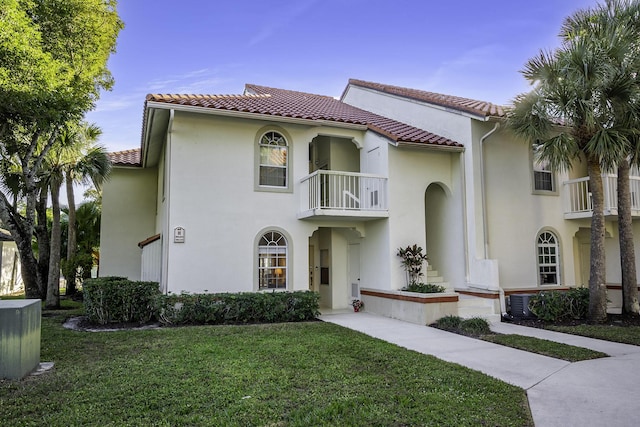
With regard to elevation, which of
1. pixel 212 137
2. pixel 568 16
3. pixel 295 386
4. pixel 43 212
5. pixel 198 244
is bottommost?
pixel 295 386

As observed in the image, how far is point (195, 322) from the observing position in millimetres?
A: 11359

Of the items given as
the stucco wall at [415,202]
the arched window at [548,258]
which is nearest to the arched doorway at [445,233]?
the stucco wall at [415,202]

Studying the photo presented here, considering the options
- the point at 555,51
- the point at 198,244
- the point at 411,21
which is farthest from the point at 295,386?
the point at 411,21

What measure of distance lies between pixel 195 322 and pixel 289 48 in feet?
33.3

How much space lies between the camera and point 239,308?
37.9ft

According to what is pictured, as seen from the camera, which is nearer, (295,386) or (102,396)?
(102,396)

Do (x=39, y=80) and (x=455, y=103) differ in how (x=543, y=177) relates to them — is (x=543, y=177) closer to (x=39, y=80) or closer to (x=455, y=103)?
(x=455, y=103)

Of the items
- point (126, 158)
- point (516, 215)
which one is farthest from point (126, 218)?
point (516, 215)

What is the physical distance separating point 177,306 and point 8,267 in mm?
18552

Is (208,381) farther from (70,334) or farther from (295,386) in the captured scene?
(70,334)

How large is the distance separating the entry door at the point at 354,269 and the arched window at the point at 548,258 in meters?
6.10

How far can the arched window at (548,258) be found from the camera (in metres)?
14.9

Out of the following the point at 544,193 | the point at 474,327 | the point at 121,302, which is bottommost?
the point at 474,327

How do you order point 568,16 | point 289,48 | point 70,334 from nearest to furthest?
point 70,334 → point 568,16 → point 289,48
